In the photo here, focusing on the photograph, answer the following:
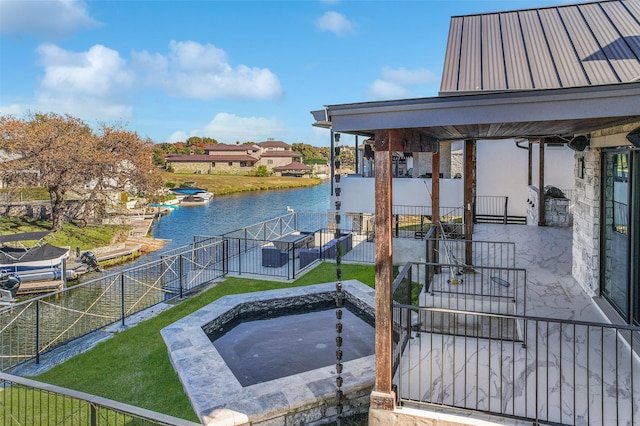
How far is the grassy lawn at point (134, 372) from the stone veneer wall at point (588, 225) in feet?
20.1

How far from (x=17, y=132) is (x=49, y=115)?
15.5 feet

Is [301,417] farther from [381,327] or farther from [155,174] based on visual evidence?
[155,174]

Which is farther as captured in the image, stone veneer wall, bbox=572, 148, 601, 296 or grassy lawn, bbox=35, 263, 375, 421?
stone veneer wall, bbox=572, 148, 601, 296

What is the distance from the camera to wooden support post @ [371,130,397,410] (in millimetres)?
4039

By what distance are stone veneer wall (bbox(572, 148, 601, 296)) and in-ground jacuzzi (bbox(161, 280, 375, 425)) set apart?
368cm

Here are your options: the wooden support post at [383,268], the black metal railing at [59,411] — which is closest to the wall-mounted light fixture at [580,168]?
the wooden support post at [383,268]

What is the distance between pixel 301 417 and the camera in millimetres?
4922

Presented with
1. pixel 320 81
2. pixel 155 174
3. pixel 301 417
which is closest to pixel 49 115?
pixel 155 174

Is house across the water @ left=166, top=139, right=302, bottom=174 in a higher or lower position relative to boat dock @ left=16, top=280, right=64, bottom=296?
higher

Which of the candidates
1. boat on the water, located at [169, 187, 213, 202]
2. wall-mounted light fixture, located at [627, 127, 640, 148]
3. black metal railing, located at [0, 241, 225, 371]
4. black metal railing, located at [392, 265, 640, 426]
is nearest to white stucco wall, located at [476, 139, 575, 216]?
black metal railing, located at [0, 241, 225, 371]

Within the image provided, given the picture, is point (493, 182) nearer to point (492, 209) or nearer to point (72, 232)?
point (492, 209)

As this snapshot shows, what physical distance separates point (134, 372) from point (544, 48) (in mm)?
8541

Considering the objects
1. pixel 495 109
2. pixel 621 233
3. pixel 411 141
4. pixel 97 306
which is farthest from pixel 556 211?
pixel 97 306

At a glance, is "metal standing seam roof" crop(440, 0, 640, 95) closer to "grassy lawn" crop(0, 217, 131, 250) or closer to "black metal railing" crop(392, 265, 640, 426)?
"black metal railing" crop(392, 265, 640, 426)
